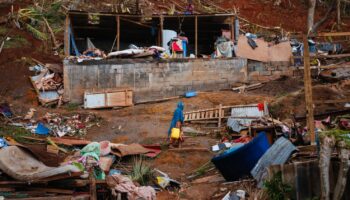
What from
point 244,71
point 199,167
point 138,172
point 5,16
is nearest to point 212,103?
point 244,71

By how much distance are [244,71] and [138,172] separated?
850 cm

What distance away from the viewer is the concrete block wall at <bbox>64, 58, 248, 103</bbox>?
687 inches

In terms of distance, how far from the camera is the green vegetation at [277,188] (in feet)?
27.3

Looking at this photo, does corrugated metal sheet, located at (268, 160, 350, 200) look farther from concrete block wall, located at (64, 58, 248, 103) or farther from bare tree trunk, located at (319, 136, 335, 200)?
concrete block wall, located at (64, 58, 248, 103)

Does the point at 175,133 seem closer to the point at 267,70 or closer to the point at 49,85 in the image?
the point at 49,85

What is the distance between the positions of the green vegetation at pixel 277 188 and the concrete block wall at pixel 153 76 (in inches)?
391

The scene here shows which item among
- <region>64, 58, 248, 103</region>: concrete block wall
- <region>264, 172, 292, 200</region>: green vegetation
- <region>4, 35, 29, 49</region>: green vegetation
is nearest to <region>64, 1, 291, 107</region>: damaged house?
<region>64, 58, 248, 103</region>: concrete block wall

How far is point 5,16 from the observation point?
861 inches

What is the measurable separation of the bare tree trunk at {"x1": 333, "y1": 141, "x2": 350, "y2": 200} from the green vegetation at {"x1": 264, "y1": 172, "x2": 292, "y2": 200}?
2.78 ft

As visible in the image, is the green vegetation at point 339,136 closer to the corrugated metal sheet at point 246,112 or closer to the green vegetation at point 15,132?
the corrugated metal sheet at point 246,112

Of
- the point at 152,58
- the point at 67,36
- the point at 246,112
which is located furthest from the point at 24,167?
the point at 67,36

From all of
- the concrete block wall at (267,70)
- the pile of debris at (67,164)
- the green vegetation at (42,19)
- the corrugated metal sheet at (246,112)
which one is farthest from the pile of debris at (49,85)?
the concrete block wall at (267,70)

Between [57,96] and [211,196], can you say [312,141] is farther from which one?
[57,96]

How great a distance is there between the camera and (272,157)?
973 centimetres
